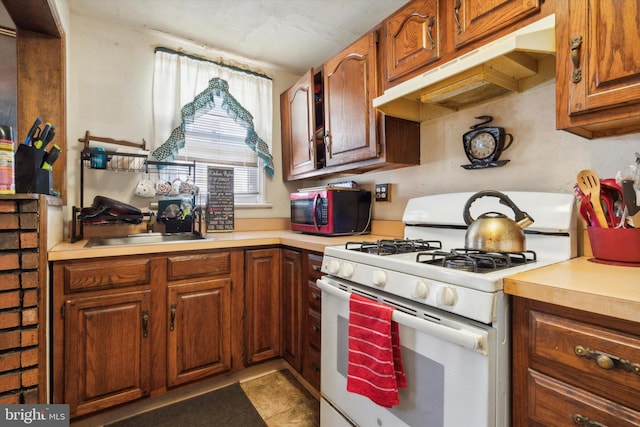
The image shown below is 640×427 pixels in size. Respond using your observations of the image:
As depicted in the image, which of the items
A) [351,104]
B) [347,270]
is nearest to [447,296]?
[347,270]

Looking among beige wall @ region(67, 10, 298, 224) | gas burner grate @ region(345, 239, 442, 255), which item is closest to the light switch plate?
gas burner grate @ region(345, 239, 442, 255)

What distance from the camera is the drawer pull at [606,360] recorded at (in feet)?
2.09

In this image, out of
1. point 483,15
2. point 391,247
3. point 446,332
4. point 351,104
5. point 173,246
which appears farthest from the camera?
point 351,104

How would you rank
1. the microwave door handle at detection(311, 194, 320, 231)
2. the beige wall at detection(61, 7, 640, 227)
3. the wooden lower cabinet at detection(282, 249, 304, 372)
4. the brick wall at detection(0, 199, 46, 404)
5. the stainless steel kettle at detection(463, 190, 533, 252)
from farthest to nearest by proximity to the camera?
the microwave door handle at detection(311, 194, 320, 231)
the wooden lower cabinet at detection(282, 249, 304, 372)
the beige wall at detection(61, 7, 640, 227)
the brick wall at detection(0, 199, 46, 404)
the stainless steel kettle at detection(463, 190, 533, 252)

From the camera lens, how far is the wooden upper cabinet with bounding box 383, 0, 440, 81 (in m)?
1.40

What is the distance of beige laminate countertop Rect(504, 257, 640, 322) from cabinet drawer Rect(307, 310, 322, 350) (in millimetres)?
→ 1059

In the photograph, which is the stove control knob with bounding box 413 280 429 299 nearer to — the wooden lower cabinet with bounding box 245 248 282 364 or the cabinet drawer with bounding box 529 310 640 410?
the cabinet drawer with bounding box 529 310 640 410

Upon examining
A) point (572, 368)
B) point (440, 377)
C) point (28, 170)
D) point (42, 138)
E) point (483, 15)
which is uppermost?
point (483, 15)

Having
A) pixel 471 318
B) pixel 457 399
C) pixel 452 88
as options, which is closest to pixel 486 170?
pixel 452 88

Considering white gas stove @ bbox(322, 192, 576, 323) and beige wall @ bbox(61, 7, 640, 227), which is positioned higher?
beige wall @ bbox(61, 7, 640, 227)

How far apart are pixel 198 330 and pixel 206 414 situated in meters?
0.43

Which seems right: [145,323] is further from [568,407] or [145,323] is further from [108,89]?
[568,407]

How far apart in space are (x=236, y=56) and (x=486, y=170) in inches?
79.5

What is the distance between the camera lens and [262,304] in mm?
1922
